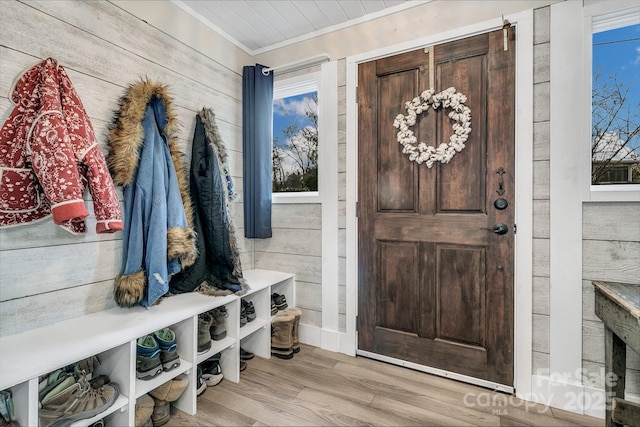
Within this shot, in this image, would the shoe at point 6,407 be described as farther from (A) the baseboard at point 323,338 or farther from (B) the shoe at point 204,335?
(A) the baseboard at point 323,338

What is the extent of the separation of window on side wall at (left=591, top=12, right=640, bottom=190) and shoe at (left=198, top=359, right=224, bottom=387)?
2.36 m

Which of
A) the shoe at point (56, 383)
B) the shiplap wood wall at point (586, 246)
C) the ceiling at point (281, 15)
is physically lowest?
the shoe at point (56, 383)

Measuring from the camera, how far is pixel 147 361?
1.42 meters


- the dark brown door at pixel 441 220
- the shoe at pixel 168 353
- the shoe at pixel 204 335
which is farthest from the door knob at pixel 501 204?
the shoe at pixel 168 353

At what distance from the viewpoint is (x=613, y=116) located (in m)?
1.61

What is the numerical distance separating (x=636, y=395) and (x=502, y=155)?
1367 mm

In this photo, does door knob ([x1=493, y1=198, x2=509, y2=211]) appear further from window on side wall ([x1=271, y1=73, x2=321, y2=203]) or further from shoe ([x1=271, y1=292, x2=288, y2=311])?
shoe ([x1=271, y1=292, x2=288, y2=311])

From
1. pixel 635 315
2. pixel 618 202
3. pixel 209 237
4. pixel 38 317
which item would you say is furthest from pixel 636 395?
pixel 38 317

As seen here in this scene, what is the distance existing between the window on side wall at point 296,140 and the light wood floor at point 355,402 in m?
1.23

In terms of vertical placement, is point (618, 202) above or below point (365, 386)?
above

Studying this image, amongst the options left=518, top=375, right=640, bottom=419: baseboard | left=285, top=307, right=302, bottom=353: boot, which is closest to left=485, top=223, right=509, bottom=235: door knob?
left=518, top=375, right=640, bottom=419: baseboard

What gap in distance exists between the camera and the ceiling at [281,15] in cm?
200

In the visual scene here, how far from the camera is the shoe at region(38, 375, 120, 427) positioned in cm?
112

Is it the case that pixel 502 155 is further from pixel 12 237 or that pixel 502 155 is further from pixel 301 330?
pixel 12 237
